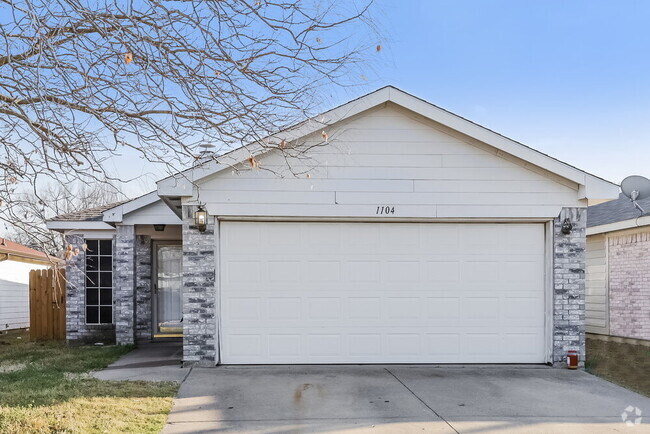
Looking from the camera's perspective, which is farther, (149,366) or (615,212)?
(615,212)

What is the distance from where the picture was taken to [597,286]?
14609 mm

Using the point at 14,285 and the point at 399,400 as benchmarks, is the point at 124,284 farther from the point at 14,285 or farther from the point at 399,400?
the point at 14,285

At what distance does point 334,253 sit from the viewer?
945cm

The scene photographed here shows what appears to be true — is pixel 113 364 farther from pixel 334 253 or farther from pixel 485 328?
pixel 485 328

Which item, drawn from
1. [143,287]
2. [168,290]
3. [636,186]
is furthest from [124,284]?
[636,186]

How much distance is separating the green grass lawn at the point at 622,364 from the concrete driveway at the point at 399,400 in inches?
18.9

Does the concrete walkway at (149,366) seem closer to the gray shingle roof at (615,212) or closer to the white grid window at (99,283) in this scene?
the white grid window at (99,283)

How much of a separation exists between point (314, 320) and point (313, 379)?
49.0 inches

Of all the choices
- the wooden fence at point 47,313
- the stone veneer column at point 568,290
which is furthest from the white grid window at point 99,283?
the stone veneer column at point 568,290

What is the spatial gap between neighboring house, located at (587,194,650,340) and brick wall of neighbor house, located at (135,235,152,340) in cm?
1038

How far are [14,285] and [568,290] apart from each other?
16.4 metres

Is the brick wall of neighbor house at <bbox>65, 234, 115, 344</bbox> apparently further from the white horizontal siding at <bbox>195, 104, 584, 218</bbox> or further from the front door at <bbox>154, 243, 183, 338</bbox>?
the white horizontal siding at <bbox>195, 104, 584, 218</bbox>

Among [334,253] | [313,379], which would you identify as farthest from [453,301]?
[313,379]

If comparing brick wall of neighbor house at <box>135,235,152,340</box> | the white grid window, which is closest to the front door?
brick wall of neighbor house at <box>135,235,152,340</box>
